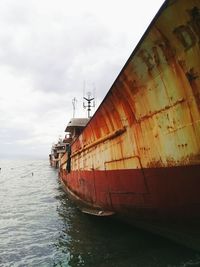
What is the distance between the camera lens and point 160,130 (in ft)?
17.5

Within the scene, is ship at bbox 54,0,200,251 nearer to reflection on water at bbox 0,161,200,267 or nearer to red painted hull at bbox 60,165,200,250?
red painted hull at bbox 60,165,200,250

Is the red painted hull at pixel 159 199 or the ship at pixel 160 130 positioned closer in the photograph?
the ship at pixel 160 130

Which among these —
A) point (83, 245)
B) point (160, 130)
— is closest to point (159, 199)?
point (160, 130)

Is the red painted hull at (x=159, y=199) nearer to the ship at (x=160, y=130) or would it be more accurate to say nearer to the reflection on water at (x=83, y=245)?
the ship at (x=160, y=130)

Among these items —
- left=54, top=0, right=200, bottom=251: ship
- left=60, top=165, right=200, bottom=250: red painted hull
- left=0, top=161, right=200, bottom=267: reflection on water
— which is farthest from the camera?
left=0, top=161, right=200, bottom=267: reflection on water

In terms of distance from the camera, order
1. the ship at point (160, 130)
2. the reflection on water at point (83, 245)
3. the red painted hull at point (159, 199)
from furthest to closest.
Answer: the reflection on water at point (83, 245) < the red painted hull at point (159, 199) < the ship at point (160, 130)

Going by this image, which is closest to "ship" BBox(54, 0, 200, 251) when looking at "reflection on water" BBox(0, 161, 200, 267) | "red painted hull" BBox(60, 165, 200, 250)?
"red painted hull" BBox(60, 165, 200, 250)

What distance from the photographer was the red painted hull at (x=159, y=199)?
4.96 m

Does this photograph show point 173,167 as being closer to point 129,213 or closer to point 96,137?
point 129,213

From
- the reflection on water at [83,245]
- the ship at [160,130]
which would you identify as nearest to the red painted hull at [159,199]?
the ship at [160,130]

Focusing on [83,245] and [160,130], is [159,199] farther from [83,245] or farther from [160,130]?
[83,245]

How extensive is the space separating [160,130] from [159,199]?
1.33 meters

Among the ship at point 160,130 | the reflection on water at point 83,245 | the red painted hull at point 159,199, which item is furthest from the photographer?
the reflection on water at point 83,245

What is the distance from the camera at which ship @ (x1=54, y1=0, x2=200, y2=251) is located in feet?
14.7
